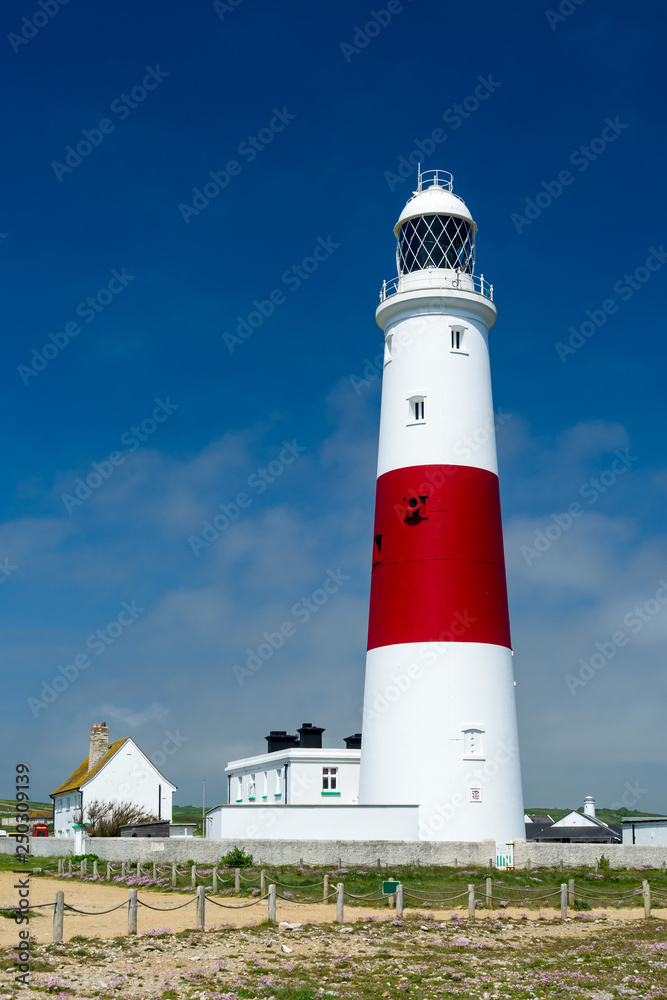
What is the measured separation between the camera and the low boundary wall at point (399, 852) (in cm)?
3328

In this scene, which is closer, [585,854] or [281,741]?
[585,854]

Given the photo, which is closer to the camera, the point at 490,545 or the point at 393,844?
the point at 393,844

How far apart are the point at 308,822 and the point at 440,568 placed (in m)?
9.80

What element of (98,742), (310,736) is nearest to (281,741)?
(310,736)

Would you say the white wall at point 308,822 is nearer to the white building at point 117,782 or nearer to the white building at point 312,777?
the white building at point 312,777

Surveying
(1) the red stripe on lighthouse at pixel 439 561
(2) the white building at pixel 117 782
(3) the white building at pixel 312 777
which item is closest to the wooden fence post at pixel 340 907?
(1) the red stripe on lighthouse at pixel 439 561

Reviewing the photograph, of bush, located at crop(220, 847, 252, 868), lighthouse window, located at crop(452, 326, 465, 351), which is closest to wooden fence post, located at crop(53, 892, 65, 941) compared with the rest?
bush, located at crop(220, 847, 252, 868)

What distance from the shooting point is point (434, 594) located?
3481 centimetres

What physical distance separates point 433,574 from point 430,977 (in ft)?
55.5

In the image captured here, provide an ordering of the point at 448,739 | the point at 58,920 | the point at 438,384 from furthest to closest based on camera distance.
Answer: the point at 438,384 → the point at 448,739 → the point at 58,920

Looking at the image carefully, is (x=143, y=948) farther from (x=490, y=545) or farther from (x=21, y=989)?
(x=490, y=545)

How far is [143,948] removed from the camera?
21.2 meters

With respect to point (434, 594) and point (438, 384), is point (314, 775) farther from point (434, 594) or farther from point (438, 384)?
point (438, 384)

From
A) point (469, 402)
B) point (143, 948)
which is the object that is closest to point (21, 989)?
point (143, 948)
